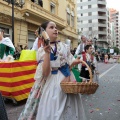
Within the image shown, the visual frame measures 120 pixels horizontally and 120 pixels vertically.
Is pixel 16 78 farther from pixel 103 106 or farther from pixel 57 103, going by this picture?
pixel 57 103

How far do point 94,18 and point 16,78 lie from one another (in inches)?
2941

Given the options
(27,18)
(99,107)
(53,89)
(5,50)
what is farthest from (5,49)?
(27,18)

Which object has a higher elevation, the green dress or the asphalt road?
the green dress

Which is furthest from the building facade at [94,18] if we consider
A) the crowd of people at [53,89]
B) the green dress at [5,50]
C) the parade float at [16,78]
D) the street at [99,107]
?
the crowd of people at [53,89]

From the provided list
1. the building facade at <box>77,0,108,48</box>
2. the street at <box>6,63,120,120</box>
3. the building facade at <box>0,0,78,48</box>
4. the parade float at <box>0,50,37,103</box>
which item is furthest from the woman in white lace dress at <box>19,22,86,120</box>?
the building facade at <box>77,0,108,48</box>

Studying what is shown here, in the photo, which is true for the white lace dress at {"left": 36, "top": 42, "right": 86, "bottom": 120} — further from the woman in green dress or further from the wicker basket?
the woman in green dress

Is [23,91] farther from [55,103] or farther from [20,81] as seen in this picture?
[55,103]

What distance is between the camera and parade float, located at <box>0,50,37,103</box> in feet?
17.7

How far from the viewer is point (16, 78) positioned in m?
5.47

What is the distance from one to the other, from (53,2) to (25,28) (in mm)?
7138

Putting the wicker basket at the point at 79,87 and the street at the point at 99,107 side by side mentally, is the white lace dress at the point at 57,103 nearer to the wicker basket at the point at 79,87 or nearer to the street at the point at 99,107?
the wicker basket at the point at 79,87

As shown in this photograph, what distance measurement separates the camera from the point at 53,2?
77.8 ft

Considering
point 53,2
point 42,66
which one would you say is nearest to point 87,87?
point 42,66

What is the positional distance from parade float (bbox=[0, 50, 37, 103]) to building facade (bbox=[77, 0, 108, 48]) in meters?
71.2
